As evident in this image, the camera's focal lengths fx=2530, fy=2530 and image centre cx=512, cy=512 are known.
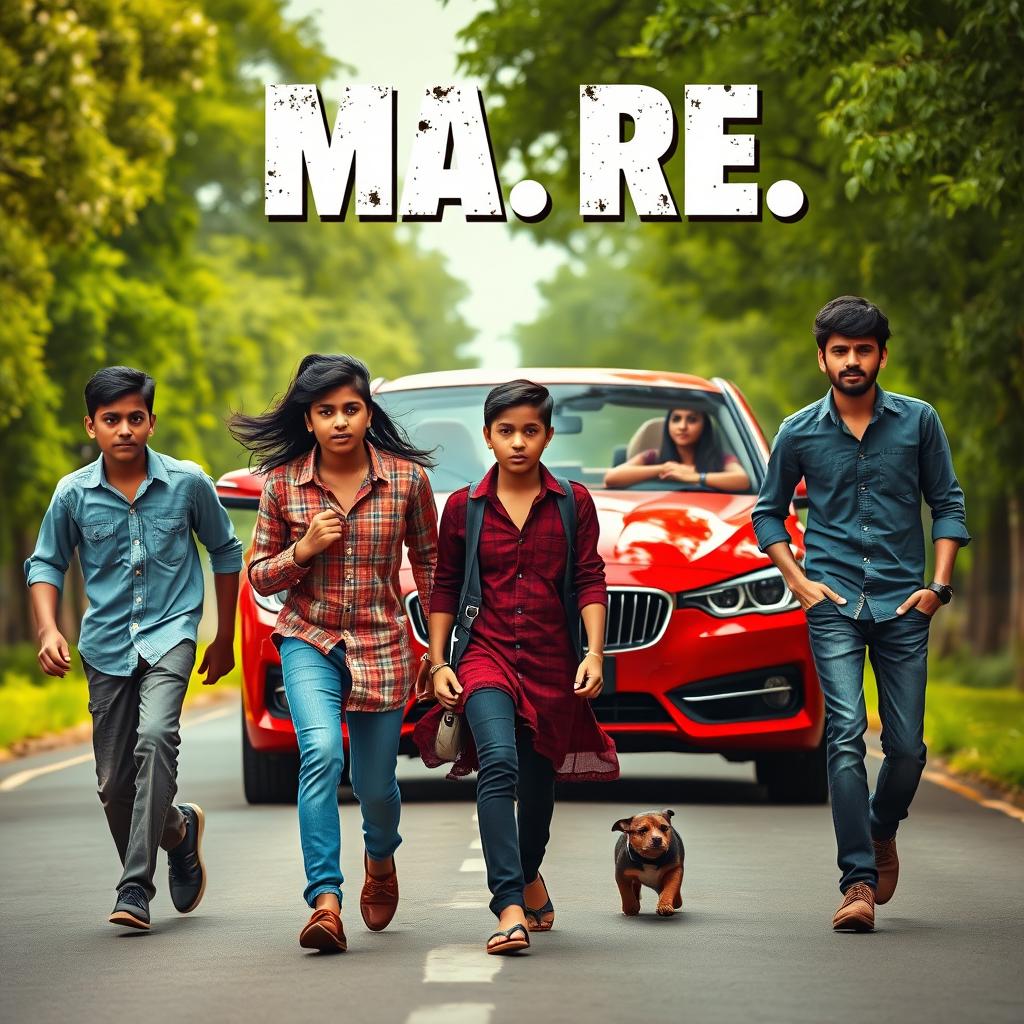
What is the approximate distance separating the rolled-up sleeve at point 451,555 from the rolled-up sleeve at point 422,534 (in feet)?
0.55

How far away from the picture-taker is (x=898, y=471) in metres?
8.07

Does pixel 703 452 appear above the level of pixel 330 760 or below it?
above

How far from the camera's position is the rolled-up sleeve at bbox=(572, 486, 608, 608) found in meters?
7.67

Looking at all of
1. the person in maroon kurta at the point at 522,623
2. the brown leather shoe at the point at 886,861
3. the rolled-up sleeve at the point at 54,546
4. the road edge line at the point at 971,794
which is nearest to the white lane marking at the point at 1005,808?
the road edge line at the point at 971,794

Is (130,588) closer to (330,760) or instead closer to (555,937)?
(330,760)

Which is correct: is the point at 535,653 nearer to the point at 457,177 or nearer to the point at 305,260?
the point at 457,177

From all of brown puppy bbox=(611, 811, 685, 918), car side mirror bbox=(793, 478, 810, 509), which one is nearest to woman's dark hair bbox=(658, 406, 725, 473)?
car side mirror bbox=(793, 478, 810, 509)

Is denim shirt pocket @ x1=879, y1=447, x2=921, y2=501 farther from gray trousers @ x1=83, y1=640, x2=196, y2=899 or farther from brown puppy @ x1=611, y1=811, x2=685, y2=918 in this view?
gray trousers @ x1=83, y1=640, x2=196, y2=899

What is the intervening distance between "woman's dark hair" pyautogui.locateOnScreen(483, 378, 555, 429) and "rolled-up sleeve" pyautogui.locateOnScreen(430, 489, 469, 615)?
0.89 ft

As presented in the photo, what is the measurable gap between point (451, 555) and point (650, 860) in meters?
1.36

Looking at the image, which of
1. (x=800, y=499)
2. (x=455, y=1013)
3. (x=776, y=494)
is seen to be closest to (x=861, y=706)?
(x=776, y=494)

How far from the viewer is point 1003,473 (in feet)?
80.3

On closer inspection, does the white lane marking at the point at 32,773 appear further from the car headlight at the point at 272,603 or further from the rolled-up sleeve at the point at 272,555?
the rolled-up sleeve at the point at 272,555

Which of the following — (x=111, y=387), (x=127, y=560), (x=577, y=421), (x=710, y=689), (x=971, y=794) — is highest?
(x=111, y=387)
